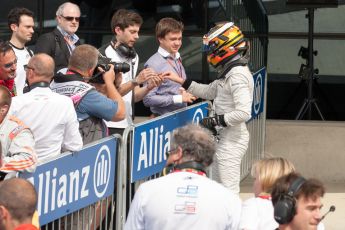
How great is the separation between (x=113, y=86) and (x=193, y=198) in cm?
293

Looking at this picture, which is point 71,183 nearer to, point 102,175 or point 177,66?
point 102,175

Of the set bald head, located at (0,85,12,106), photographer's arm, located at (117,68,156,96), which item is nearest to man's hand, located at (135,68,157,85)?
photographer's arm, located at (117,68,156,96)

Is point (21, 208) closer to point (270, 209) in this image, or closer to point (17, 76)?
point (270, 209)

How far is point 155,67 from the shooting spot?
10133 millimetres

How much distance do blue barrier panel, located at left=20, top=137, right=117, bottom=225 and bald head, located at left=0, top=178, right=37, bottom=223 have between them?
154 centimetres

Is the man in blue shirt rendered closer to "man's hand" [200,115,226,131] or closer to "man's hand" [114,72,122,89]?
"man's hand" [200,115,226,131]

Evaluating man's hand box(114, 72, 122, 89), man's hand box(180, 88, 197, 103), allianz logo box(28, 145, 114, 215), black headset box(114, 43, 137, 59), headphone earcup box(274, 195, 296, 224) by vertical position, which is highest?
black headset box(114, 43, 137, 59)

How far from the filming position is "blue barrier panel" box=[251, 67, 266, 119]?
1215 cm

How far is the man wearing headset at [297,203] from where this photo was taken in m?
5.77

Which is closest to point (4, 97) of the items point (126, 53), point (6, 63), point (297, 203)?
point (6, 63)

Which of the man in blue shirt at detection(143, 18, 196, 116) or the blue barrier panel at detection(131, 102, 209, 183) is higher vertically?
the man in blue shirt at detection(143, 18, 196, 116)

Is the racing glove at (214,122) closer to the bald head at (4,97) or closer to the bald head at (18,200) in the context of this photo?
the bald head at (4,97)

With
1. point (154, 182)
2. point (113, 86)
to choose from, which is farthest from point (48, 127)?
point (154, 182)

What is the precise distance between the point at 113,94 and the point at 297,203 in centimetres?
330
